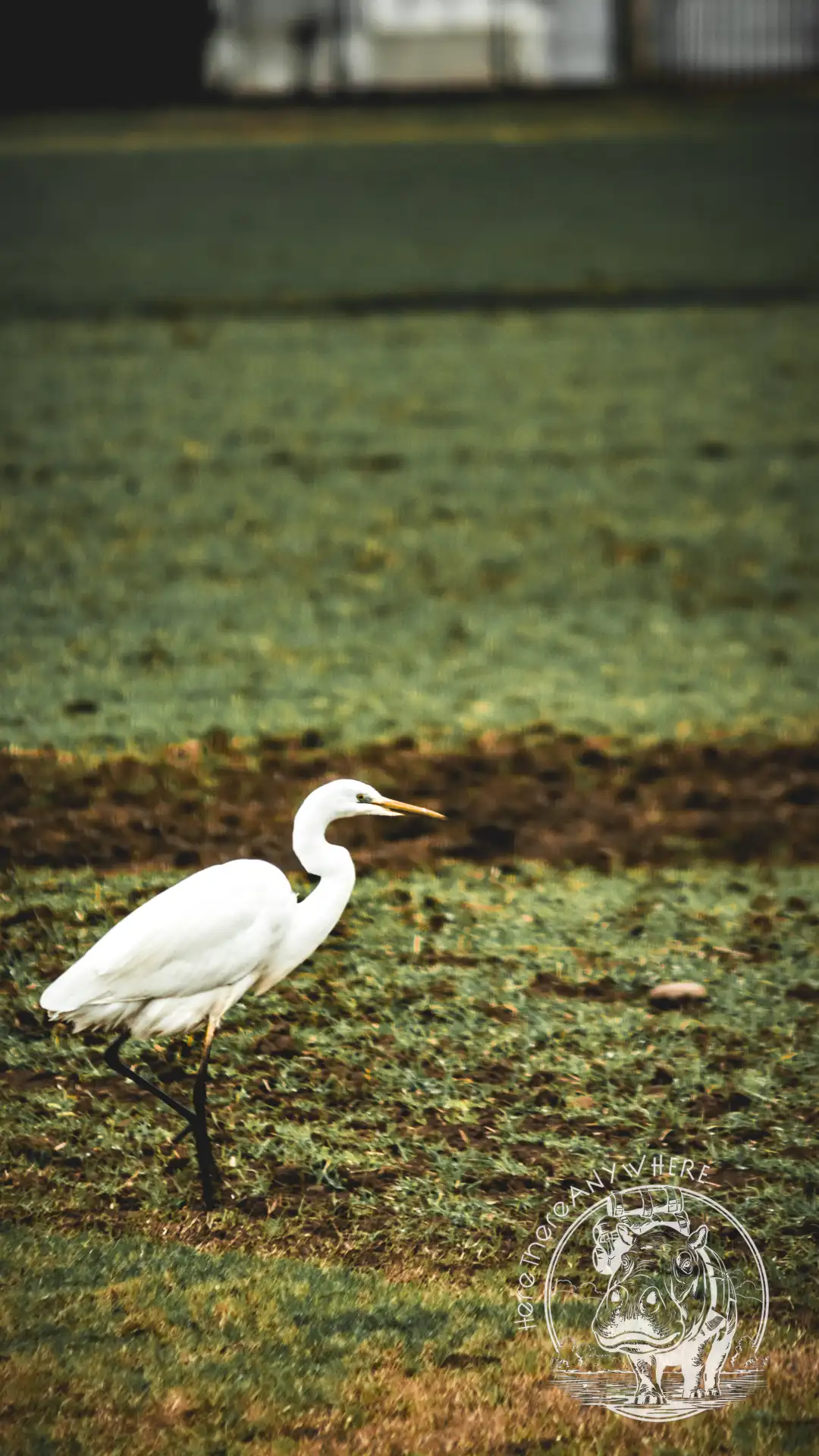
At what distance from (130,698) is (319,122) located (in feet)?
51.8

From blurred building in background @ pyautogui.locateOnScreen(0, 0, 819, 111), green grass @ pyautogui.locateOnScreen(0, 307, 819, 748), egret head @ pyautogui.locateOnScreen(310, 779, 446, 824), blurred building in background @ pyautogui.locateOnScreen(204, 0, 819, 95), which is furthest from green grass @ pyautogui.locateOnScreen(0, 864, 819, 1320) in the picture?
blurred building in background @ pyautogui.locateOnScreen(204, 0, 819, 95)

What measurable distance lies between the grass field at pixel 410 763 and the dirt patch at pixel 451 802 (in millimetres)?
25

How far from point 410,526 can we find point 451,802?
Answer: 440 centimetres

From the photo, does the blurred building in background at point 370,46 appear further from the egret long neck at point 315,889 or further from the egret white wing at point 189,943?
the egret white wing at point 189,943

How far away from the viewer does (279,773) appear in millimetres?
6629

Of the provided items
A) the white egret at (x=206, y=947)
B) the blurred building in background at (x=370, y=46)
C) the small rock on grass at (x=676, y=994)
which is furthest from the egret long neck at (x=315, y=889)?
the blurred building in background at (x=370, y=46)

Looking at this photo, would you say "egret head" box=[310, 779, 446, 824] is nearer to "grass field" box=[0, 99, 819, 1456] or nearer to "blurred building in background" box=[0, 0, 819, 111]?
"grass field" box=[0, 99, 819, 1456]

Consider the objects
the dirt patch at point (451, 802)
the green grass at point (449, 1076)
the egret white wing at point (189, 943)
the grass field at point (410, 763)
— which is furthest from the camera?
the dirt patch at point (451, 802)

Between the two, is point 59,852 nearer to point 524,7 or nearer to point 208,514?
point 208,514

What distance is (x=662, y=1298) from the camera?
3477mm

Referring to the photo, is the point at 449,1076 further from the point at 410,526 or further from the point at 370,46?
the point at 370,46

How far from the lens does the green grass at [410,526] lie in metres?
7.87

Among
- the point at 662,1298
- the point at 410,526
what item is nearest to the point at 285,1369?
the point at 662,1298

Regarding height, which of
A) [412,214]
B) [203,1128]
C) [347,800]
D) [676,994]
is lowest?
[676,994]
